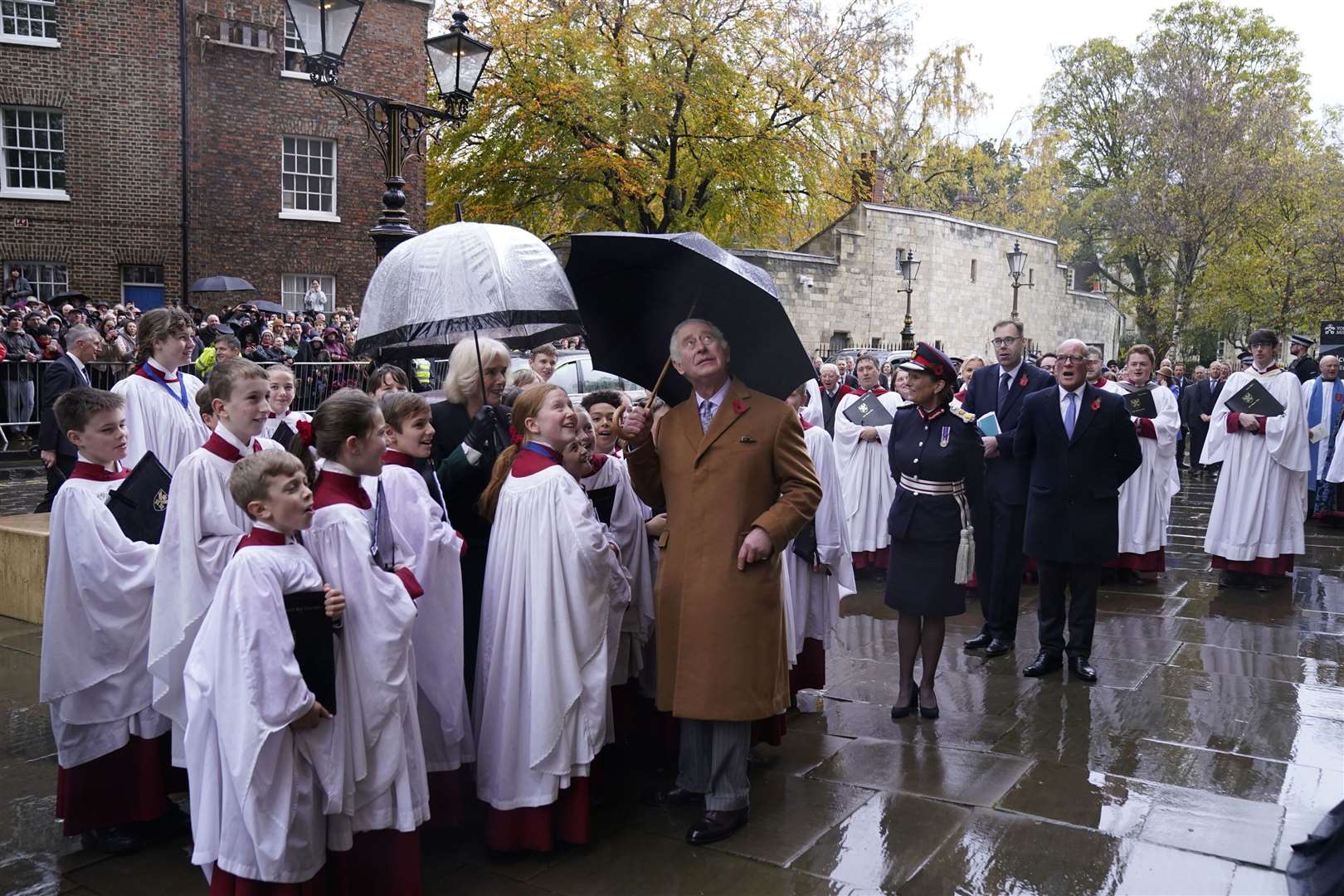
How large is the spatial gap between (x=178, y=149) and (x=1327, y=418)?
2293 centimetres

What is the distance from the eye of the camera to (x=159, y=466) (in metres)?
4.41

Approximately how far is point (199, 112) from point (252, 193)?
2012 mm

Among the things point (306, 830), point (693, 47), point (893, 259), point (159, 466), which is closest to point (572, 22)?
point (693, 47)

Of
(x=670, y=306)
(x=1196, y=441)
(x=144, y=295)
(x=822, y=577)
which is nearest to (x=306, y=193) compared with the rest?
(x=144, y=295)

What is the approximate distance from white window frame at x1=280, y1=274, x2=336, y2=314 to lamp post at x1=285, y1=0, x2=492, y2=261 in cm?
1727

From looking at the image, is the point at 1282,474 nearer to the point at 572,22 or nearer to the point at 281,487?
the point at 281,487

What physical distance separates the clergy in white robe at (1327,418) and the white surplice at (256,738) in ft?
44.7

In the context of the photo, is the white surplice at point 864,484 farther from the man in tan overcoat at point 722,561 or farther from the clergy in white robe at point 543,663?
the clergy in white robe at point 543,663

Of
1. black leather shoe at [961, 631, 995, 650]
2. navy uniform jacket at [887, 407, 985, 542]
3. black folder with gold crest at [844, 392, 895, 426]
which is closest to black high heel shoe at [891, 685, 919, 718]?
navy uniform jacket at [887, 407, 985, 542]

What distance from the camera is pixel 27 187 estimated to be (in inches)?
907

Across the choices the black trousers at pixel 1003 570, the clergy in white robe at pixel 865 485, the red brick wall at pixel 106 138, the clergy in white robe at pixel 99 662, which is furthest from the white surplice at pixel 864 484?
the red brick wall at pixel 106 138

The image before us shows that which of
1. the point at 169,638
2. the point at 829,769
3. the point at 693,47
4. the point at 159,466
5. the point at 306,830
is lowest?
the point at 829,769

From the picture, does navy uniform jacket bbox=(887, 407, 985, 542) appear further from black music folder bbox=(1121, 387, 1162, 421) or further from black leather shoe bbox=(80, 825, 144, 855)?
black music folder bbox=(1121, 387, 1162, 421)

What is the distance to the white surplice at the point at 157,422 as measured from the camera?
5.50 metres
